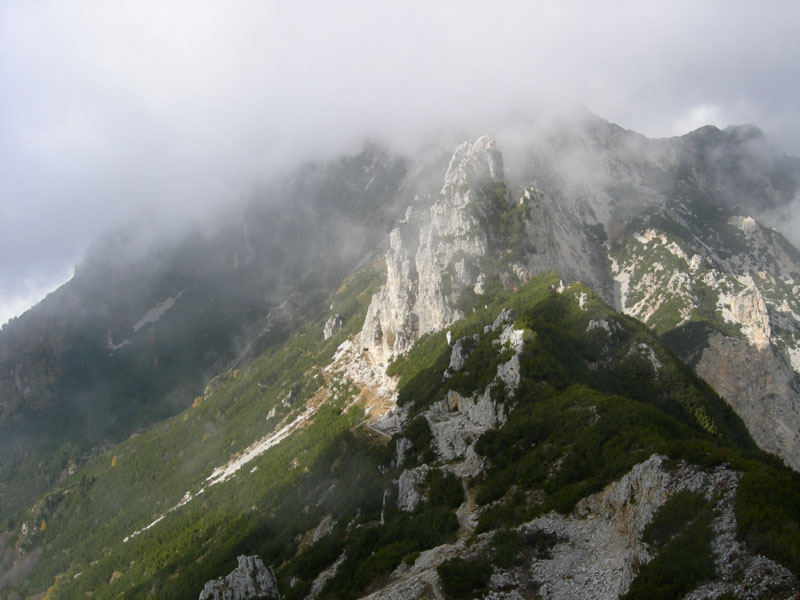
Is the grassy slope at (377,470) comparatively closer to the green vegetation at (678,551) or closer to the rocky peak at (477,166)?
the green vegetation at (678,551)

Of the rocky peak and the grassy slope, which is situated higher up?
the rocky peak

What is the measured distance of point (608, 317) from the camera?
275 feet

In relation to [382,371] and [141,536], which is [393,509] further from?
[141,536]

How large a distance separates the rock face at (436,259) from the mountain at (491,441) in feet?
2.10

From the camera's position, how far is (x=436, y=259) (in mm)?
127312

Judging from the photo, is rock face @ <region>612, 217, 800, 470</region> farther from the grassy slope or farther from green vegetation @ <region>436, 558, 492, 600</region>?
green vegetation @ <region>436, 558, 492, 600</region>

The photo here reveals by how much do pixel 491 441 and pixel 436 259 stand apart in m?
73.9

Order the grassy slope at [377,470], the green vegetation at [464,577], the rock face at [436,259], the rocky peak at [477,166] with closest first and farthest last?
the green vegetation at [464,577] < the grassy slope at [377,470] < the rock face at [436,259] < the rocky peak at [477,166]

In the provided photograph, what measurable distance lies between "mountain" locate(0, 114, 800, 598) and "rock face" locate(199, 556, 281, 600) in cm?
23

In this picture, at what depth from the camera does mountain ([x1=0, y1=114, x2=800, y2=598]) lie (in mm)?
31609

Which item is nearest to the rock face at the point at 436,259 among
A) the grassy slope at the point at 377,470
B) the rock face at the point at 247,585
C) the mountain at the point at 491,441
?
the mountain at the point at 491,441

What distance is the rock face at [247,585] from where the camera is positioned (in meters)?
53.8

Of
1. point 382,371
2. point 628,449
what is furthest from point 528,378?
point 382,371

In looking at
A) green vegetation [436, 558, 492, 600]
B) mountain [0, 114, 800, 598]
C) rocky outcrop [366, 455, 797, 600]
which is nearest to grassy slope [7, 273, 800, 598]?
mountain [0, 114, 800, 598]
